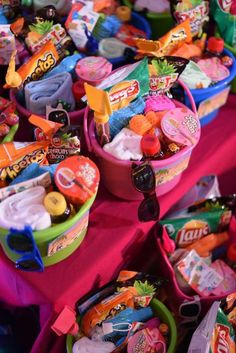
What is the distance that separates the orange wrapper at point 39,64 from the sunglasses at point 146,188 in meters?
0.35

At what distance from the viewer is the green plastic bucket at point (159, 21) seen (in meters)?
1.49

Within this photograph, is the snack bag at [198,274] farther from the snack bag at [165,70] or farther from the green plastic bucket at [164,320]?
the snack bag at [165,70]

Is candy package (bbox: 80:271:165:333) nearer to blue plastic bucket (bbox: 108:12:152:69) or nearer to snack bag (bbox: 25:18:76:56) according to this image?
snack bag (bbox: 25:18:76:56)

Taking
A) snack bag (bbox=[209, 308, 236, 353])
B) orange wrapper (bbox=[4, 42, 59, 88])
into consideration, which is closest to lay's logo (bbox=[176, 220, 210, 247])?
snack bag (bbox=[209, 308, 236, 353])

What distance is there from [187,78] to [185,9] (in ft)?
0.69

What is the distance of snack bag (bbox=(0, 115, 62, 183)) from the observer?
0.98 m

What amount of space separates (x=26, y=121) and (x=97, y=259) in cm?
37

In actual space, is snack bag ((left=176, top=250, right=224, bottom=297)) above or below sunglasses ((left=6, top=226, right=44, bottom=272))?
below

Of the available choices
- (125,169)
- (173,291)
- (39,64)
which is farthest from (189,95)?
(173,291)

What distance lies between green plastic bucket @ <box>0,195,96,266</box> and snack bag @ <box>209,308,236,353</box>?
341 millimetres

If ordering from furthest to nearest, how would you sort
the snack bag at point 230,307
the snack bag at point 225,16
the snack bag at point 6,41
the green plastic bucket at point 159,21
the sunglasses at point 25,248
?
the green plastic bucket at point 159,21
the snack bag at point 225,16
the snack bag at point 6,41
the snack bag at point 230,307
the sunglasses at point 25,248

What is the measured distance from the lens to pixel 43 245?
3.03 ft

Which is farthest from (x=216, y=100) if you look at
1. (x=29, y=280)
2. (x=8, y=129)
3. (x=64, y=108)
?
(x=29, y=280)

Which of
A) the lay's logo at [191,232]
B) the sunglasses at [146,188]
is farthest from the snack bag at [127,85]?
the lay's logo at [191,232]
